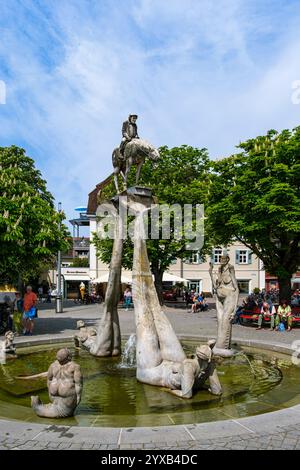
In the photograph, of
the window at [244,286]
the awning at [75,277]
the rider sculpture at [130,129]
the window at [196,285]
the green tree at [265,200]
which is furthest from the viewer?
the window at [244,286]

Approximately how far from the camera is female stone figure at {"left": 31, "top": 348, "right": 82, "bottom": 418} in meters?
6.27

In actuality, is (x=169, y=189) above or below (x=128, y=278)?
above

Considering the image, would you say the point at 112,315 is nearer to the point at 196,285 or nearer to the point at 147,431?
the point at 147,431

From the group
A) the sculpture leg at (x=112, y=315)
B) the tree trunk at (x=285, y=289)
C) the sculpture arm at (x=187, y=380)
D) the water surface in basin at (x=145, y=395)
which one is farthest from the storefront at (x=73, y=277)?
the sculpture arm at (x=187, y=380)

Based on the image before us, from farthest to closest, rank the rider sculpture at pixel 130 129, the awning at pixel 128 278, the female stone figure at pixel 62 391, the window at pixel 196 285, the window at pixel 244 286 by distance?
the window at pixel 244 286, the window at pixel 196 285, the awning at pixel 128 278, the rider sculpture at pixel 130 129, the female stone figure at pixel 62 391

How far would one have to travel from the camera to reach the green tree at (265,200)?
67.6ft

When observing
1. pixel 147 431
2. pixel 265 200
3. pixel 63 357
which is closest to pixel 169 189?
pixel 265 200

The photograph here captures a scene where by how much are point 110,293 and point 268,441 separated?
21.3 ft

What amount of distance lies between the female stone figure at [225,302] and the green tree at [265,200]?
884cm

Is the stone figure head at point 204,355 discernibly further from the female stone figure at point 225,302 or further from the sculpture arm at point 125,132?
the sculpture arm at point 125,132

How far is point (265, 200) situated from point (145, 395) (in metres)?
14.6

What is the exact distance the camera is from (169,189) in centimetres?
3362

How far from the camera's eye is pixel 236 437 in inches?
206

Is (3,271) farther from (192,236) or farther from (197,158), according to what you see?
(197,158)
